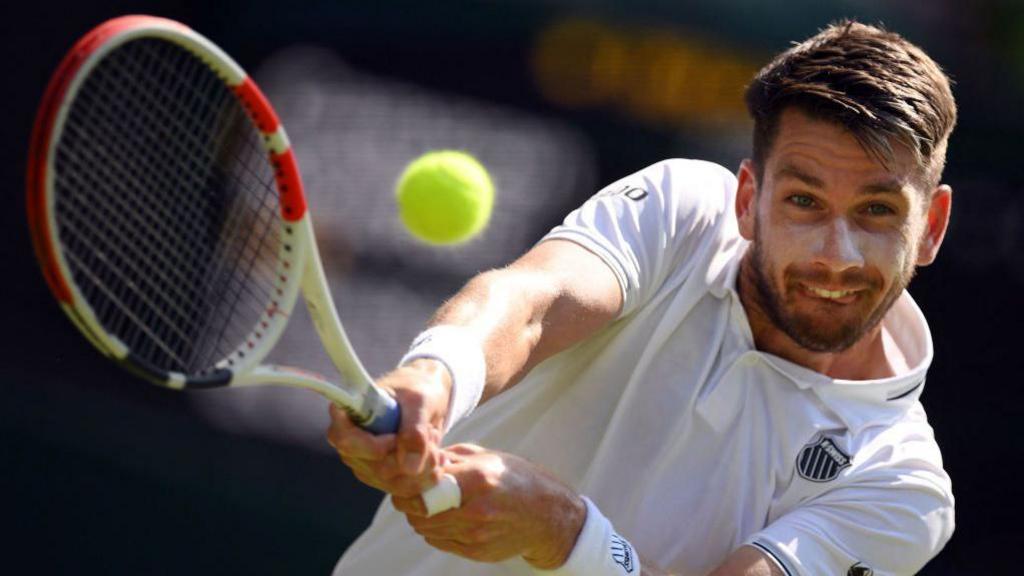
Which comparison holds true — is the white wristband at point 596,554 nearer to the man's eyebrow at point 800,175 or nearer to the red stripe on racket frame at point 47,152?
the man's eyebrow at point 800,175

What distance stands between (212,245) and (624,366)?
155 cm

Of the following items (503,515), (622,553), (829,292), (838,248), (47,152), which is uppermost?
(47,152)

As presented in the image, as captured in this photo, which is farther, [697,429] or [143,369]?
[697,429]

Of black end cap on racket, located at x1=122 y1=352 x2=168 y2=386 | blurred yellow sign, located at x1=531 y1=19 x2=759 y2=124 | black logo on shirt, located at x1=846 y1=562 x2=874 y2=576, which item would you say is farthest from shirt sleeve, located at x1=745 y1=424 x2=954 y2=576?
blurred yellow sign, located at x1=531 y1=19 x2=759 y2=124

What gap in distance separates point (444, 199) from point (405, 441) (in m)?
2.02

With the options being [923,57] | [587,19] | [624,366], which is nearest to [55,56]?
[587,19]

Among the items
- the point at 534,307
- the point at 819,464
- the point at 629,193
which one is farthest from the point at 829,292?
the point at 534,307

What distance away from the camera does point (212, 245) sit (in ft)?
12.8

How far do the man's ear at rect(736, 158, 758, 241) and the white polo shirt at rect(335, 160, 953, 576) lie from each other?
0.08m

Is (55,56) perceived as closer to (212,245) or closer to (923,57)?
(212,245)

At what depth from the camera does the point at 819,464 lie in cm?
273

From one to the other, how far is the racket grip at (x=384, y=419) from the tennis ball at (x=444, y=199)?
1933 mm

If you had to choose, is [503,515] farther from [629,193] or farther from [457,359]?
[629,193]

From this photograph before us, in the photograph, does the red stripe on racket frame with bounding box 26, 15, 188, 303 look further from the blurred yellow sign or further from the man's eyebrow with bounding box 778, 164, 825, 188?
the blurred yellow sign
